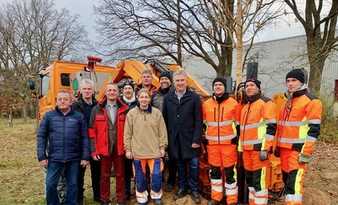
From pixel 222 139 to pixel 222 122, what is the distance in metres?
0.25

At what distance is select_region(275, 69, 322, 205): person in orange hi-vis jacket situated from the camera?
5109mm

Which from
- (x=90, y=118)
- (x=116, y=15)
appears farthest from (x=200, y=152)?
(x=116, y=15)

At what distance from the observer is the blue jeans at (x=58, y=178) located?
5695 millimetres

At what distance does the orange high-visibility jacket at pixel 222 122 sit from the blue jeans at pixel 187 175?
0.51 metres

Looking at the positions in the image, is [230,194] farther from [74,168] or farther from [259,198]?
[74,168]

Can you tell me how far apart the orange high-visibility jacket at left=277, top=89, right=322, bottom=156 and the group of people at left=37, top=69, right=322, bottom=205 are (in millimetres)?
13

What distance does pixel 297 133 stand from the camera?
528 cm

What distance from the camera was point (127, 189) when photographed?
6.50 meters

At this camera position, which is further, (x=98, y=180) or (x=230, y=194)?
(x=98, y=180)

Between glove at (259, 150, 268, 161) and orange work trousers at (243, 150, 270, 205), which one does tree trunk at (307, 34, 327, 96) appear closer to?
orange work trousers at (243, 150, 270, 205)

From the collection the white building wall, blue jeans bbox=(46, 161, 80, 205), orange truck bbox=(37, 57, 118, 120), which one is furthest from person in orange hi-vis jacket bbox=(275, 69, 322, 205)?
the white building wall

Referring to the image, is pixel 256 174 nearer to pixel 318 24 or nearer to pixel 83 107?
pixel 83 107

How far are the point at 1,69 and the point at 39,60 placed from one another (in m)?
4.12

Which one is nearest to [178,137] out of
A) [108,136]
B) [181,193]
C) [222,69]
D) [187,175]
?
[187,175]
